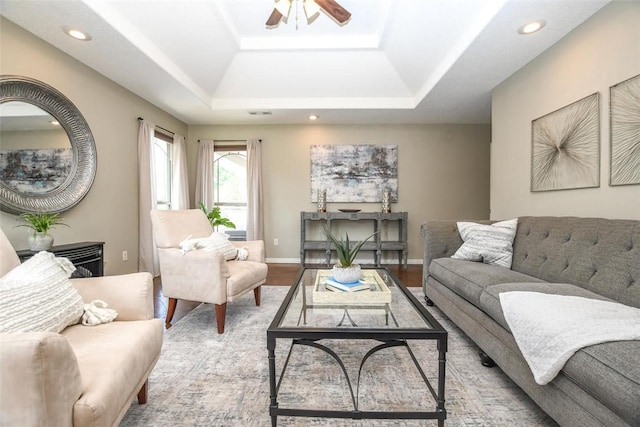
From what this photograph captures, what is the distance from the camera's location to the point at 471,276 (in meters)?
1.97

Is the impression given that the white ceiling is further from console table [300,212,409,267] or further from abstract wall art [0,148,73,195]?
console table [300,212,409,267]

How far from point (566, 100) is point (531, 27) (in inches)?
26.2

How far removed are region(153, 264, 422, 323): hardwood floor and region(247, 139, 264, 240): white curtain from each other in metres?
0.65

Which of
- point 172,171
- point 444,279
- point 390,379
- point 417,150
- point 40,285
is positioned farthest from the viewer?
point 417,150

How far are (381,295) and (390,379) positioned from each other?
0.45 metres

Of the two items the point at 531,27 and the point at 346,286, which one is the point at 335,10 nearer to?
the point at 531,27

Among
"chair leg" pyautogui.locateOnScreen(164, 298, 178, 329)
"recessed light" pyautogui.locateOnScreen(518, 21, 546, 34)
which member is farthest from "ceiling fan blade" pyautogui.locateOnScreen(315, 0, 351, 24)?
"chair leg" pyautogui.locateOnScreen(164, 298, 178, 329)

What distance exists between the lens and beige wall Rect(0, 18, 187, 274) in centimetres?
226

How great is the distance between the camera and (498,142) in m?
3.40

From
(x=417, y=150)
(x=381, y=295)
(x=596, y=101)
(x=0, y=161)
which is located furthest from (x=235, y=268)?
(x=417, y=150)

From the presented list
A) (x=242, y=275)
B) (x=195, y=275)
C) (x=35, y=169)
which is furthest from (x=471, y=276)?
(x=35, y=169)

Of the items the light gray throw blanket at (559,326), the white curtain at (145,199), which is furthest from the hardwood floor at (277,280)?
the light gray throw blanket at (559,326)

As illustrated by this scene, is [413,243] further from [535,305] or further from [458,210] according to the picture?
[535,305]

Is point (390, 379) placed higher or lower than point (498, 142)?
lower
